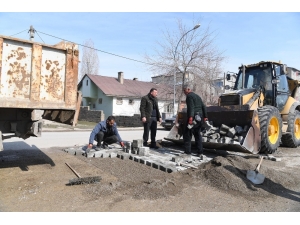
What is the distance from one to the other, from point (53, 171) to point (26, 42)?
2.62m

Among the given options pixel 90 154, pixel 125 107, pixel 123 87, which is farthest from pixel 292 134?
pixel 123 87

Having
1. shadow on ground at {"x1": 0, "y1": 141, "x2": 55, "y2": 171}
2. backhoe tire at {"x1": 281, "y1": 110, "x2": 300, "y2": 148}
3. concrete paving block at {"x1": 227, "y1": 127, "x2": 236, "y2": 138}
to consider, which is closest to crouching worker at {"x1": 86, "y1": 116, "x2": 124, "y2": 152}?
shadow on ground at {"x1": 0, "y1": 141, "x2": 55, "y2": 171}

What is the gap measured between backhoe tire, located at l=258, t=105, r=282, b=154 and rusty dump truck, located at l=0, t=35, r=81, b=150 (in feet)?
16.0

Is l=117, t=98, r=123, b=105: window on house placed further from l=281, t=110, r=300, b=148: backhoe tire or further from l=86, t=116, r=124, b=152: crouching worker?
l=86, t=116, r=124, b=152: crouching worker

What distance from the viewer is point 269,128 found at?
755cm

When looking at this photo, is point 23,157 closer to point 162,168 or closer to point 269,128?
point 162,168

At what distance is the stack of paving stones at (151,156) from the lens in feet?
18.9

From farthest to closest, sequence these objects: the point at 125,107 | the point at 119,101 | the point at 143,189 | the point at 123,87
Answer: the point at 123,87 < the point at 125,107 < the point at 119,101 < the point at 143,189

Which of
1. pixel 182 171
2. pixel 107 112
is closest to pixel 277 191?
pixel 182 171

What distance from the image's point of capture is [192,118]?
21.7 feet

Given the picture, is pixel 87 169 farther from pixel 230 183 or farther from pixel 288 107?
pixel 288 107

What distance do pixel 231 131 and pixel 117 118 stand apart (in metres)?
18.9

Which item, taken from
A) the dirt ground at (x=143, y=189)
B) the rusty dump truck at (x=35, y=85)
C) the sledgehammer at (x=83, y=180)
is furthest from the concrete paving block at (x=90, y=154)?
the sledgehammer at (x=83, y=180)

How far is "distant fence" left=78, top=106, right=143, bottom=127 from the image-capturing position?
23.5m
